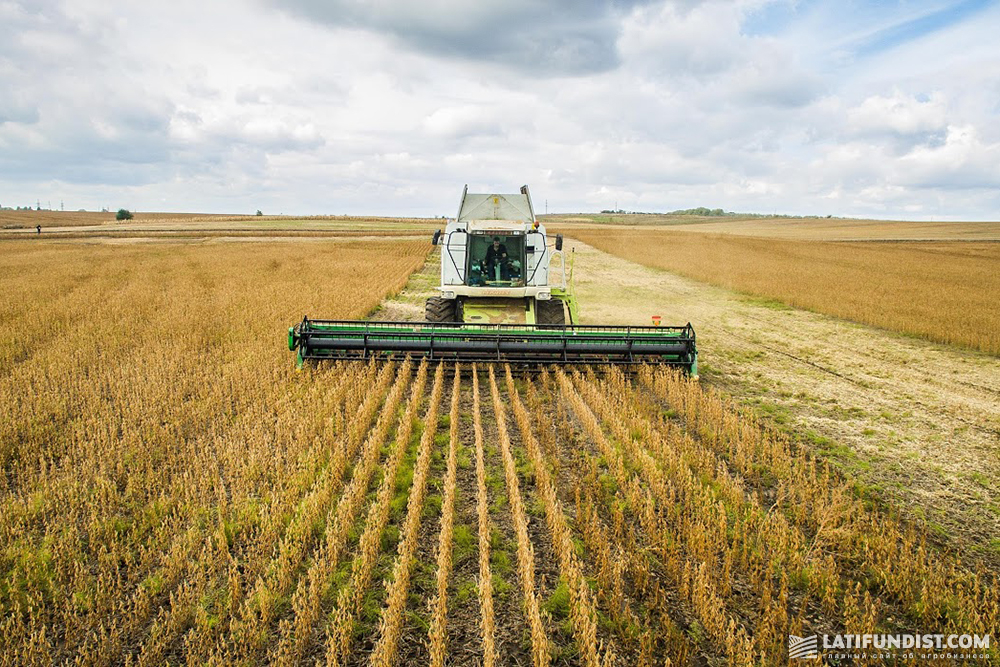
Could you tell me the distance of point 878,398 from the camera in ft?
26.4

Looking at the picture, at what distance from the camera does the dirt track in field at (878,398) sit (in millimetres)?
5141

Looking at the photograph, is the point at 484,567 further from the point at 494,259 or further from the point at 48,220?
the point at 48,220

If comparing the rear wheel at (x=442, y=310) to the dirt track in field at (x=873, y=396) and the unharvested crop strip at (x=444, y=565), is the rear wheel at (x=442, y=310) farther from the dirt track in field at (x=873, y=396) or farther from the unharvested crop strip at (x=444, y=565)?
the unharvested crop strip at (x=444, y=565)

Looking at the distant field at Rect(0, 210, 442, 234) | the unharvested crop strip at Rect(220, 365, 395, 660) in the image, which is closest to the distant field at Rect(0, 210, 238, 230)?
the distant field at Rect(0, 210, 442, 234)

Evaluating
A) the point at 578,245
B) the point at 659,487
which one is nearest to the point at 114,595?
the point at 659,487

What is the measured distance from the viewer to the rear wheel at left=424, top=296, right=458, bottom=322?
9820 millimetres

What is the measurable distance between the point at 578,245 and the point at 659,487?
40.7 metres

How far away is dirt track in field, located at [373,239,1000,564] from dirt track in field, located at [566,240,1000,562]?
17mm

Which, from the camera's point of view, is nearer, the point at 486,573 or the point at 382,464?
the point at 486,573

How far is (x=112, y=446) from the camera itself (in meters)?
5.48

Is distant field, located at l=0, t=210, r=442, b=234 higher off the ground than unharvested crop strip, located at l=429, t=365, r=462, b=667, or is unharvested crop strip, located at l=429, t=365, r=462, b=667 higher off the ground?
distant field, located at l=0, t=210, r=442, b=234

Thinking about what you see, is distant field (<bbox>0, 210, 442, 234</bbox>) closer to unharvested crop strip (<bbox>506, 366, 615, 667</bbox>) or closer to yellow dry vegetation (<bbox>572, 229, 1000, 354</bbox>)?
yellow dry vegetation (<bbox>572, 229, 1000, 354</bbox>)

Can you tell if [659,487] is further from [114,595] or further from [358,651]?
[114,595]

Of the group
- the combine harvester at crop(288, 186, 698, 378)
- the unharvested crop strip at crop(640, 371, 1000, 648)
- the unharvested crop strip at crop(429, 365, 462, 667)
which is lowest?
the unharvested crop strip at crop(640, 371, 1000, 648)
